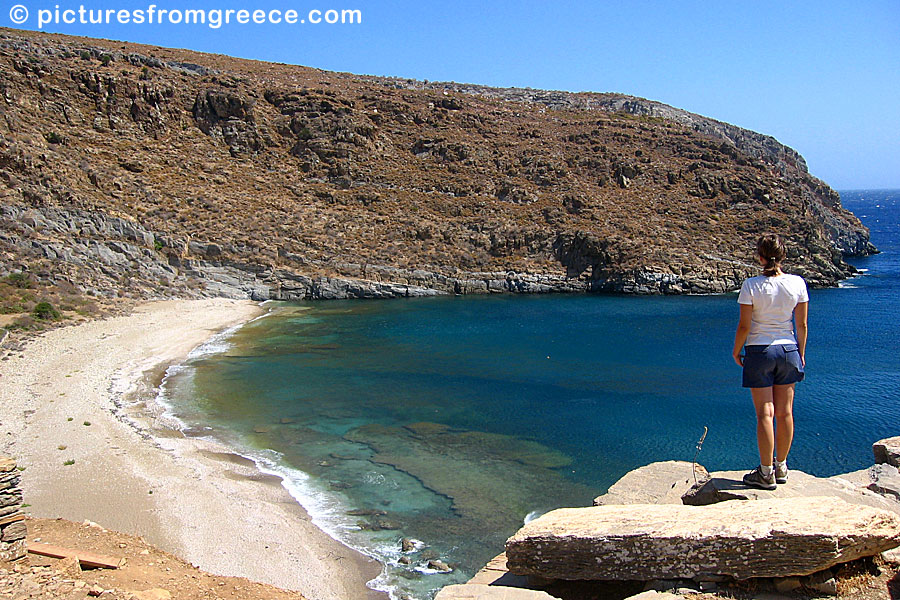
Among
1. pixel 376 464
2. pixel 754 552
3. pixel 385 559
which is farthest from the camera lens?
pixel 376 464

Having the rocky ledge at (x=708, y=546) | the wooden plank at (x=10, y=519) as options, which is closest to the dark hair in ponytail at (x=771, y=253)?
the rocky ledge at (x=708, y=546)

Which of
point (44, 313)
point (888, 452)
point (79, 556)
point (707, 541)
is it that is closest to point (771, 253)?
point (707, 541)

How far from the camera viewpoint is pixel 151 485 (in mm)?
15312

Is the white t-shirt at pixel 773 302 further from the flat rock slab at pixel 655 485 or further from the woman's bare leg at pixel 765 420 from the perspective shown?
the flat rock slab at pixel 655 485

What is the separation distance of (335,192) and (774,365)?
5763 cm

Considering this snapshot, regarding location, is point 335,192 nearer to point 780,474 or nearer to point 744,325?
point 744,325

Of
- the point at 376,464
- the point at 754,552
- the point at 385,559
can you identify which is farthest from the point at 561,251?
the point at 754,552

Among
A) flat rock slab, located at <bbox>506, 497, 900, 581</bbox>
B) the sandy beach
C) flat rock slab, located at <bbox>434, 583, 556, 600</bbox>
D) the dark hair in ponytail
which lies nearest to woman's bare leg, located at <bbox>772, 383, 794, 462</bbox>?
flat rock slab, located at <bbox>506, 497, 900, 581</bbox>

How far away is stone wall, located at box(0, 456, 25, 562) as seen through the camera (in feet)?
28.5

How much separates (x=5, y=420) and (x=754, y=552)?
21.8 m

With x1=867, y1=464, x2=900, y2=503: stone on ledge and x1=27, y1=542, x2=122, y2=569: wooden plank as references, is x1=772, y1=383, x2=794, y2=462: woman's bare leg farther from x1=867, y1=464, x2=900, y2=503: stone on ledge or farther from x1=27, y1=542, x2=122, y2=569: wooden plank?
x1=27, y1=542, x2=122, y2=569: wooden plank

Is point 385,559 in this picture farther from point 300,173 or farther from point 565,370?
point 300,173

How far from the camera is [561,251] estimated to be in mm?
59094

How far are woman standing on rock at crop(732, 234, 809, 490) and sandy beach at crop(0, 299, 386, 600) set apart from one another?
7.92 meters
